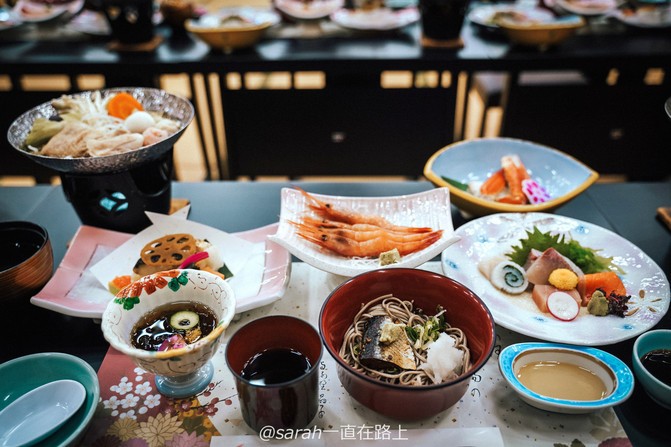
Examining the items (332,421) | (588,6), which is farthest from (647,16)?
(332,421)

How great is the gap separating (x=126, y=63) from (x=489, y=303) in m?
2.55

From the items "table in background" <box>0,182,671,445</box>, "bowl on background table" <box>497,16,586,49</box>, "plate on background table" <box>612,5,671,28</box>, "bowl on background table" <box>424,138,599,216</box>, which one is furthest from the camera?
"plate on background table" <box>612,5,671,28</box>

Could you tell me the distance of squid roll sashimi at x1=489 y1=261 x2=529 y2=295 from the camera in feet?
4.48

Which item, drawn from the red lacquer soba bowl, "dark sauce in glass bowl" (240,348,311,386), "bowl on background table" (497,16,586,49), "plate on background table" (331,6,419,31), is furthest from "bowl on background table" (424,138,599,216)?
"plate on background table" (331,6,419,31)

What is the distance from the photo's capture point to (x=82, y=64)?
9.67 feet

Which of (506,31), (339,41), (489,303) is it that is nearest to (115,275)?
(489,303)

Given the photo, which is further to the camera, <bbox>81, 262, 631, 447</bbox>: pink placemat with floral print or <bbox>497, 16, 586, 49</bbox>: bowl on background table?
<bbox>497, 16, 586, 49</bbox>: bowl on background table

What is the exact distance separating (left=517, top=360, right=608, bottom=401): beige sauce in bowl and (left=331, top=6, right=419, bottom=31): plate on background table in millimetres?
2552

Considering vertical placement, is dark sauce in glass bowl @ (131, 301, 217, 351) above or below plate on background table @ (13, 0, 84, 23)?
below

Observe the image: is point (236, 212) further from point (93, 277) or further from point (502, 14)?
point (502, 14)

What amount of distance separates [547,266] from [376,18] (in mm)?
2435

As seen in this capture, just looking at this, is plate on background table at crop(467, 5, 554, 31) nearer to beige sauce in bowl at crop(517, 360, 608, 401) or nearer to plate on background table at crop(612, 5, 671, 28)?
plate on background table at crop(612, 5, 671, 28)

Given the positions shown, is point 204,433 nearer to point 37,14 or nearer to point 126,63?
point 126,63

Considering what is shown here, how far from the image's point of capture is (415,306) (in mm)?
1261
